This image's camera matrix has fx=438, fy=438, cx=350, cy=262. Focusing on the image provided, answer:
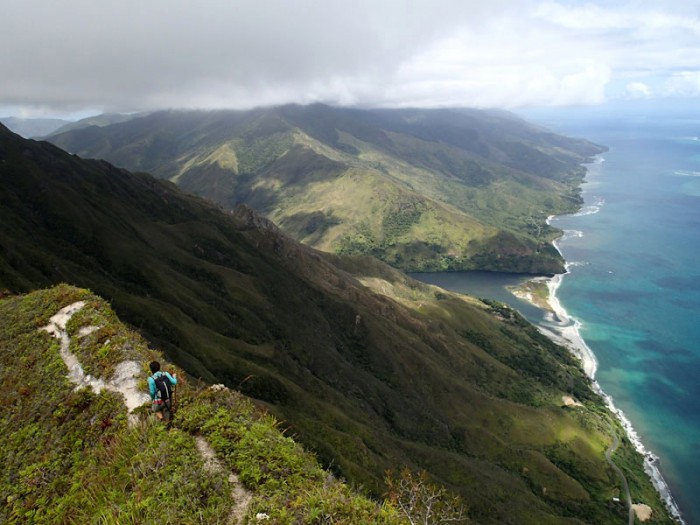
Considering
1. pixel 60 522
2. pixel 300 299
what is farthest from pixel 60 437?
pixel 300 299

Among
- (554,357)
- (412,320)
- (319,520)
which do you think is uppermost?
(319,520)

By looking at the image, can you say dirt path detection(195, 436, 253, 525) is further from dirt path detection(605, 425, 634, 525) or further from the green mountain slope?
dirt path detection(605, 425, 634, 525)

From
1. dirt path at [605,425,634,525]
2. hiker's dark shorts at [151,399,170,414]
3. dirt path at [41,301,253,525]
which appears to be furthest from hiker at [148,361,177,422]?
dirt path at [605,425,634,525]

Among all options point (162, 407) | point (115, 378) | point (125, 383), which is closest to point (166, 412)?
point (162, 407)

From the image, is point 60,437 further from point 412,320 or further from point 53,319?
point 412,320

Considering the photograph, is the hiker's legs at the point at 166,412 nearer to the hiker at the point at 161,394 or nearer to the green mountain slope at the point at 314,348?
the hiker at the point at 161,394

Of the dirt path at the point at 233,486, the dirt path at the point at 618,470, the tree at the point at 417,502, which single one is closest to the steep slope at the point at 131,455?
the dirt path at the point at 233,486

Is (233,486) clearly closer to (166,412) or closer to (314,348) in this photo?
(166,412)
